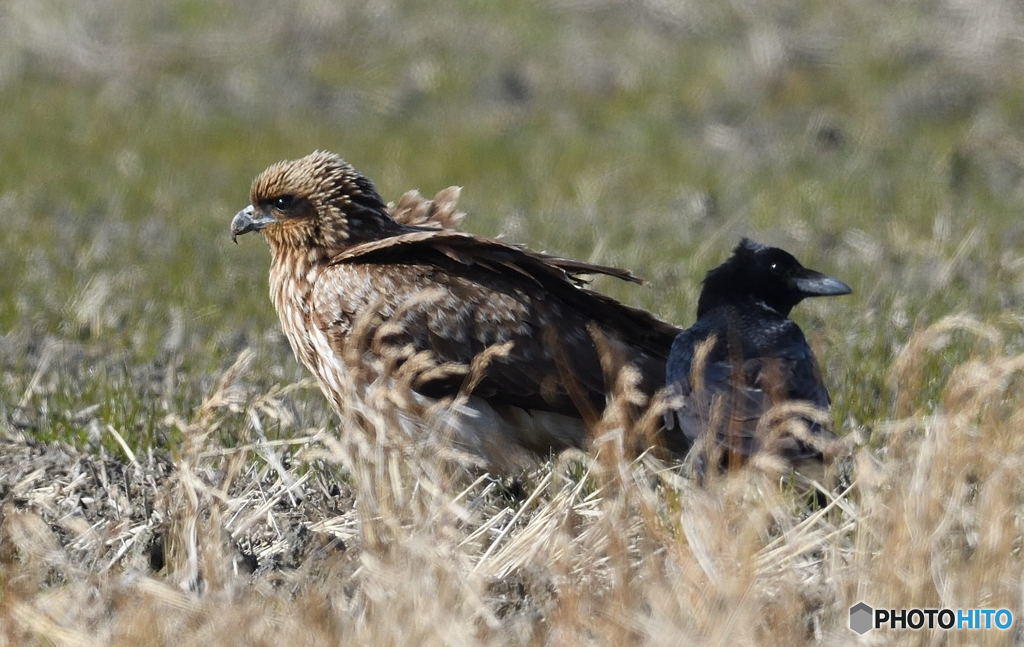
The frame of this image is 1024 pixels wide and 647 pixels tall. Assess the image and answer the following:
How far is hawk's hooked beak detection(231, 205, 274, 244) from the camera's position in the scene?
7059 millimetres

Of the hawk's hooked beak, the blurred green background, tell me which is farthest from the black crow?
the hawk's hooked beak

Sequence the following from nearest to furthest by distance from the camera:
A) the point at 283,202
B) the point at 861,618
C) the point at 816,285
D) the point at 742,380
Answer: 1. the point at 861,618
2. the point at 742,380
3. the point at 816,285
4. the point at 283,202

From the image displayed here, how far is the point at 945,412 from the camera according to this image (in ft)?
15.3

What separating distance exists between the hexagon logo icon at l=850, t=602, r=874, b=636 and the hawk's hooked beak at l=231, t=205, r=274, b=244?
328cm

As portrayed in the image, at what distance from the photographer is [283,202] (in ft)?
23.1

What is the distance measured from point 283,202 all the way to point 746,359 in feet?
7.00

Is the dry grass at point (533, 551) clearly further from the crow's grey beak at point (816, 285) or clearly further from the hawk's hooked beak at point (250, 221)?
the hawk's hooked beak at point (250, 221)

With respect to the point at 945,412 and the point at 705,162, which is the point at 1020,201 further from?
the point at 945,412

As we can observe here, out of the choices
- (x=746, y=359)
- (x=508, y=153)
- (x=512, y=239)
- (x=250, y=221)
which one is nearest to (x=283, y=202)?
(x=250, y=221)

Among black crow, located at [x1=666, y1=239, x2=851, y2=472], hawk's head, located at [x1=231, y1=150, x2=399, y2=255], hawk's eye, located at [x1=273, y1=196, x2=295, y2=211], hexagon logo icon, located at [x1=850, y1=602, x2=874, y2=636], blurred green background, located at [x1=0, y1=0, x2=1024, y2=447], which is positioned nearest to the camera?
hexagon logo icon, located at [x1=850, y1=602, x2=874, y2=636]

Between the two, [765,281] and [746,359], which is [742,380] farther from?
[765,281]

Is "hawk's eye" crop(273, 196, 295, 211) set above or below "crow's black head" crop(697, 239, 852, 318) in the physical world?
above

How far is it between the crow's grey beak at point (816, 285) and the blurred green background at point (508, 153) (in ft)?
2.10

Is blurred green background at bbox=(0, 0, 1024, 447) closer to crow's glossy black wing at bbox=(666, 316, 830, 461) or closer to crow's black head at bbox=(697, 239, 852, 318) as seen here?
crow's glossy black wing at bbox=(666, 316, 830, 461)
